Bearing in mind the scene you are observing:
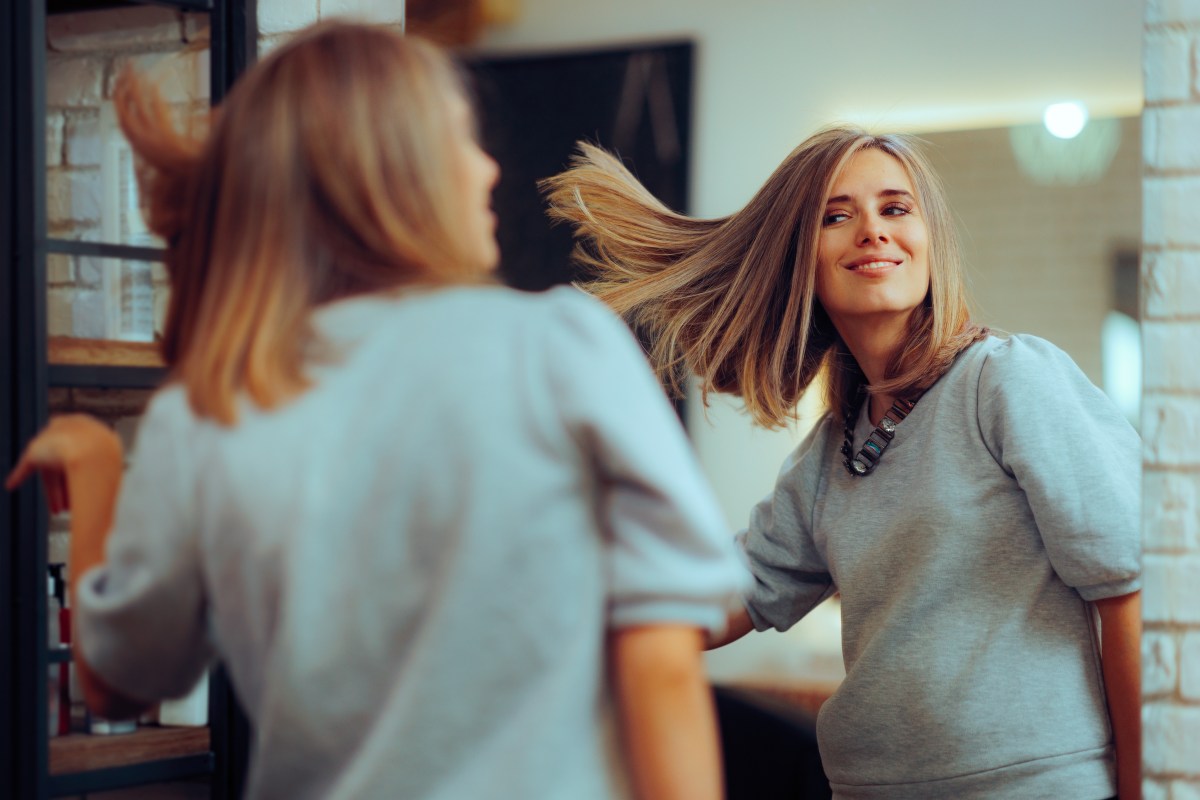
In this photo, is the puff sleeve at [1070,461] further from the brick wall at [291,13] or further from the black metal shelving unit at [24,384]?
the black metal shelving unit at [24,384]

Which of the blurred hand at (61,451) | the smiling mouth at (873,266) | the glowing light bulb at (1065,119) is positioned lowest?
the blurred hand at (61,451)

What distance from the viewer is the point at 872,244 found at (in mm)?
1642

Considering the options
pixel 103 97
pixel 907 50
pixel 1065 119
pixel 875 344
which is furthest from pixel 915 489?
pixel 907 50

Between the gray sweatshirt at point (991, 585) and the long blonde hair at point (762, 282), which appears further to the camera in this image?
the long blonde hair at point (762, 282)

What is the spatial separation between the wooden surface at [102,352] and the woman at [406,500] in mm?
649

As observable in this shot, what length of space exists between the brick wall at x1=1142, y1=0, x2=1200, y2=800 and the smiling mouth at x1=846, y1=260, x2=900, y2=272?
0.36m

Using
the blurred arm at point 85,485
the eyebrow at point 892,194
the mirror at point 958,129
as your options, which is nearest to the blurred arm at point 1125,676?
the eyebrow at point 892,194

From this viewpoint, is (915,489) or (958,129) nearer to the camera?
(915,489)

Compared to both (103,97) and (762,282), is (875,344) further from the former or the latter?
(103,97)

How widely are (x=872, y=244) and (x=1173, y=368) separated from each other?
0.44 m

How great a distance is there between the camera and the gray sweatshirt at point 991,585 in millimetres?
1409

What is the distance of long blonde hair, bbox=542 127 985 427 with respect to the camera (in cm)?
167

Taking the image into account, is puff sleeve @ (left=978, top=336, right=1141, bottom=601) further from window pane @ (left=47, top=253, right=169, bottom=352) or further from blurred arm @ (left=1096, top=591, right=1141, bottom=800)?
window pane @ (left=47, top=253, right=169, bottom=352)

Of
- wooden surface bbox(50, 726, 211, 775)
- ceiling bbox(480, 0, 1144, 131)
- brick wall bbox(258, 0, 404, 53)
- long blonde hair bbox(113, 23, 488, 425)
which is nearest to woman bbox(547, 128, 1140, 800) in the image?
brick wall bbox(258, 0, 404, 53)
